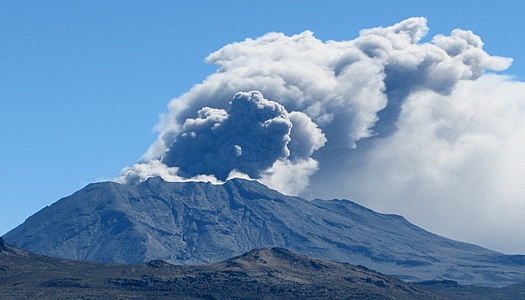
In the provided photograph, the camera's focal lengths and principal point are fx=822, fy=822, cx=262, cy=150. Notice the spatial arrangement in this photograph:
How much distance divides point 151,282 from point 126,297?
53.7 ft

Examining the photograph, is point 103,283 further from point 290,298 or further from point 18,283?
point 290,298

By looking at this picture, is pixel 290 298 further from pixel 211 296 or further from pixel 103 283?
pixel 103 283

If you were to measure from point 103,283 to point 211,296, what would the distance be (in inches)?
1024

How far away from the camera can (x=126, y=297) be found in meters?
184

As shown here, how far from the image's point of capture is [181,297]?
190875 millimetres

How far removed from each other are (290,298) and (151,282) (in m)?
34.0

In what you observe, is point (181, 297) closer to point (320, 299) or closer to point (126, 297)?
point (126, 297)

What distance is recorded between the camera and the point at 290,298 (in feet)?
655

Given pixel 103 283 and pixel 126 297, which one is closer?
pixel 126 297

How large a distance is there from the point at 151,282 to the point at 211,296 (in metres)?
16.1

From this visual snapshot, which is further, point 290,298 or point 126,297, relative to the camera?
point 290,298

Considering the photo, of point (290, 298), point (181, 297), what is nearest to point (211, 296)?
point (181, 297)

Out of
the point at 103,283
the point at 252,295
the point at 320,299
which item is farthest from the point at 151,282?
the point at 320,299

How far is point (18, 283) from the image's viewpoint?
190 metres
